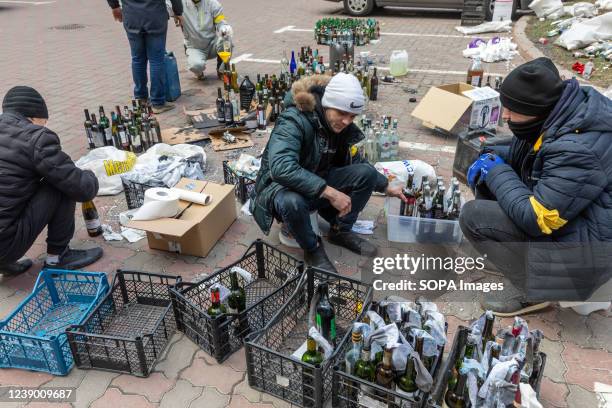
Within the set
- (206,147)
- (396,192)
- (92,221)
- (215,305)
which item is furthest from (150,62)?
(215,305)

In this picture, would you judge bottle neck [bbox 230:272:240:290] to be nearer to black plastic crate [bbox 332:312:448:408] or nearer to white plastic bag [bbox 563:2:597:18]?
black plastic crate [bbox 332:312:448:408]

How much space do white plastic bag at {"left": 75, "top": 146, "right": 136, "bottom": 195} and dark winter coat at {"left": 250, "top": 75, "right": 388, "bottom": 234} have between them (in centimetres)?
176

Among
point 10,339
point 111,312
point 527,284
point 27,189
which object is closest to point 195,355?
point 111,312

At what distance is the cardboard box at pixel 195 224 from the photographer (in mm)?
3418

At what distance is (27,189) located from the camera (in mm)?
3104

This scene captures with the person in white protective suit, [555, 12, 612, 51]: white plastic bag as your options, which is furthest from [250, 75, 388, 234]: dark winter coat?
[555, 12, 612, 51]: white plastic bag

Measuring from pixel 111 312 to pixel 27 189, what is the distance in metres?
0.96

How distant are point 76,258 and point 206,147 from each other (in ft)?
7.28

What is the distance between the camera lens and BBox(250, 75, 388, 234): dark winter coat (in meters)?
3.13

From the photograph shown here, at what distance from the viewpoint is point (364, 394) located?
89.0 inches

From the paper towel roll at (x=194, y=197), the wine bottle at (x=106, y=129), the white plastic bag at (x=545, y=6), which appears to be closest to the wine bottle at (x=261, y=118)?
the wine bottle at (x=106, y=129)

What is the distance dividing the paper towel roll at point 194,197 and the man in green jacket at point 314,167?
14.6 inches

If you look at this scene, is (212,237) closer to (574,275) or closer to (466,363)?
(466,363)

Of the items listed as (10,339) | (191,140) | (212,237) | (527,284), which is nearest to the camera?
(10,339)
